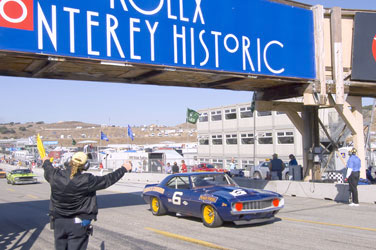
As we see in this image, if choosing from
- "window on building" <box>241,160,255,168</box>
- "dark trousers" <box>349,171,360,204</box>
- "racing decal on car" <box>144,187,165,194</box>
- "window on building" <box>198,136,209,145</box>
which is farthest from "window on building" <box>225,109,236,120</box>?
"racing decal on car" <box>144,187,165,194</box>

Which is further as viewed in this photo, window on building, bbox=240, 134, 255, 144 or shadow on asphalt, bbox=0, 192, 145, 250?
window on building, bbox=240, 134, 255, 144

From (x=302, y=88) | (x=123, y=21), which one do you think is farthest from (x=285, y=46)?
(x=123, y=21)

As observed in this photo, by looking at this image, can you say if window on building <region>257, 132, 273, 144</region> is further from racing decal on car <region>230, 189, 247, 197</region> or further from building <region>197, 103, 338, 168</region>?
racing decal on car <region>230, 189, 247, 197</region>

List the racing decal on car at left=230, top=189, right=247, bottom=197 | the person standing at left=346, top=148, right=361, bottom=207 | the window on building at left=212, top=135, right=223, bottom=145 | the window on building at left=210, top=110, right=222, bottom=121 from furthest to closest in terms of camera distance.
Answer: the window on building at left=210, top=110, right=222, bottom=121 < the window on building at left=212, top=135, right=223, bottom=145 < the person standing at left=346, top=148, right=361, bottom=207 < the racing decal on car at left=230, top=189, right=247, bottom=197

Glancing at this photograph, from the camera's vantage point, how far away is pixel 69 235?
4.71 meters

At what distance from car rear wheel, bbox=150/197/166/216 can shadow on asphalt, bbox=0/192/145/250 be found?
304 cm

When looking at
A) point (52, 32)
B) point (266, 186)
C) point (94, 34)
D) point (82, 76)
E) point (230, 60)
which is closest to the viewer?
point (52, 32)

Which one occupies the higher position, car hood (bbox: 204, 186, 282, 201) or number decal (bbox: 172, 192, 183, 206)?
car hood (bbox: 204, 186, 282, 201)

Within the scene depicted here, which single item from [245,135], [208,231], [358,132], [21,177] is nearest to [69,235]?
[208,231]

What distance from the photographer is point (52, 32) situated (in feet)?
32.3

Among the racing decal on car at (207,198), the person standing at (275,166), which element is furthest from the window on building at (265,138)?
the racing decal on car at (207,198)

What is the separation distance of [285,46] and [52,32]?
27.8 ft

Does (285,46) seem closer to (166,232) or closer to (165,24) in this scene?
(165,24)

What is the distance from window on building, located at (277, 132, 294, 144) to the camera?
3542 centimetres
